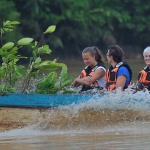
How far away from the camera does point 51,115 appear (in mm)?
9938

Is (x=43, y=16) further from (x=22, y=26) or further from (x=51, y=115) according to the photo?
(x=51, y=115)

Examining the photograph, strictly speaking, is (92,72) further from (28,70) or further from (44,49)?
(28,70)

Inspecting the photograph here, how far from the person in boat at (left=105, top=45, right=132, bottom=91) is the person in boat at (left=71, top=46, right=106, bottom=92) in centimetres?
19

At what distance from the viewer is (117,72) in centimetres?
1044

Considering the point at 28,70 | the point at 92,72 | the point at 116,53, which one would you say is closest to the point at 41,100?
the point at 28,70

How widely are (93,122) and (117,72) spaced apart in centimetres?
Answer: 80

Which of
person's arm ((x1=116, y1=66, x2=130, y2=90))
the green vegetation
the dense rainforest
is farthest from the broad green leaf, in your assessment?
the dense rainforest

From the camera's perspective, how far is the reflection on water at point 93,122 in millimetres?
9227

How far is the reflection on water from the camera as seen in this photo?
363 inches

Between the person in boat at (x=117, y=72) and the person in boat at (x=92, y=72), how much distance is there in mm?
191

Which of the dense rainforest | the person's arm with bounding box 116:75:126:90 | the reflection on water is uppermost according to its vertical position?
the dense rainforest

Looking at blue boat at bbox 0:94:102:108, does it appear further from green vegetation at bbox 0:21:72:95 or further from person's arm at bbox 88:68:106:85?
person's arm at bbox 88:68:106:85

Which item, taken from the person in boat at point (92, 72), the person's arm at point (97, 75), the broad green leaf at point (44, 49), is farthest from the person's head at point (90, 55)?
the broad green leaf at point (44, 49)

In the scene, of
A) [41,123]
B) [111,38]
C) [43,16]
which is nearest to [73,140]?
[41,123]
